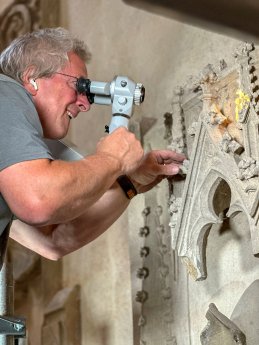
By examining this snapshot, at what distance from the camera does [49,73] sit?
107 cm

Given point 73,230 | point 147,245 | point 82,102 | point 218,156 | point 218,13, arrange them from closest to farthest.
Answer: point 218,13 < point 82,102 < point 218,156 < point 73,230 < point 147,245

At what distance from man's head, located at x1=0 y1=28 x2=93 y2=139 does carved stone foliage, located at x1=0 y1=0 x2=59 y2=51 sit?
1.63 metres

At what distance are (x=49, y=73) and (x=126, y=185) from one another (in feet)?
1.10

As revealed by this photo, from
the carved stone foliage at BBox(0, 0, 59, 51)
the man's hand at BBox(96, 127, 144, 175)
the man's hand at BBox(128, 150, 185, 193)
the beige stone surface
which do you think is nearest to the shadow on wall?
the man's hand at BBox(96, 127, 144, 175)

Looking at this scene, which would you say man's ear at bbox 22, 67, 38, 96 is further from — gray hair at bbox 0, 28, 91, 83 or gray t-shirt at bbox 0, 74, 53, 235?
gray t-shirt at bbox 0, 74, 53, 235

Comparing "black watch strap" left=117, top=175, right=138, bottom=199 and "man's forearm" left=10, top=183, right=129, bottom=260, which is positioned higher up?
"black watch strap" left=117, top=175, right=138, bottom=199

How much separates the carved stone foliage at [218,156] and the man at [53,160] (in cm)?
9

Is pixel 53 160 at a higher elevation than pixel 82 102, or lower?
lower

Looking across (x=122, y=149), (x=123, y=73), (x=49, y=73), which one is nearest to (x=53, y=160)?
(x=122, y=149)

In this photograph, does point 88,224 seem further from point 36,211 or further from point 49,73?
point 36,211

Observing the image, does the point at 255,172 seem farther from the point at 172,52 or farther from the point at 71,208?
the point at 172,52

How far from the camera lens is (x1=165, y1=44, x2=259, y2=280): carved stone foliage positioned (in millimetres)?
1132

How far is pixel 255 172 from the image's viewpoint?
1.10 metres

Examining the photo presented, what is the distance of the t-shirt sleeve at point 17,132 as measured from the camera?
32.9 inches
